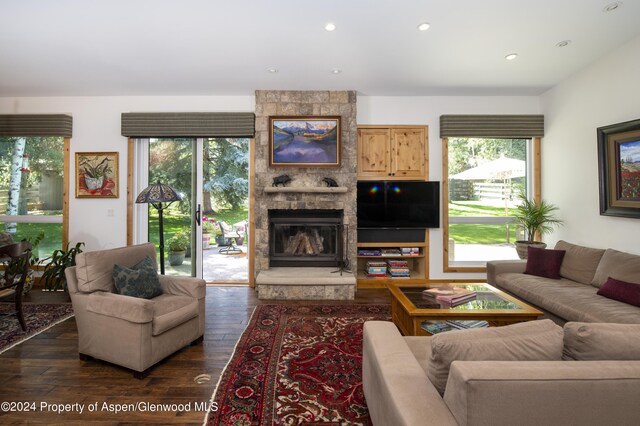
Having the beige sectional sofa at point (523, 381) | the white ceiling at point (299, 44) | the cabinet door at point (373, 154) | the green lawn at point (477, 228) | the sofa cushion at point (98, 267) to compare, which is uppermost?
the white ceiling at point (299, 44)

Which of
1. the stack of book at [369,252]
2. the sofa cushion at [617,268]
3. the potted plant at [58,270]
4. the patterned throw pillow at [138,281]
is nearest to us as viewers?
the patterned throw pillow at [138,281]

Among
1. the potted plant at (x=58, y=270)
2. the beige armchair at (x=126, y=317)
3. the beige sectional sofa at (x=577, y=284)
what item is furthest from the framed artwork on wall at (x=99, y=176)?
the beige sectional sofa at (x=577, y=284)

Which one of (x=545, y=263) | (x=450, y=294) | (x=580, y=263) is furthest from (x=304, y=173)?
(x=580, y=263)

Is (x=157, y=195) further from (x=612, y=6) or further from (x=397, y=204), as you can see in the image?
(x=612, y=6)

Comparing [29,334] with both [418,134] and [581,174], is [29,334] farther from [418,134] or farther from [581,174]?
[581,174]

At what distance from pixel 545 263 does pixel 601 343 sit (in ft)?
9.37

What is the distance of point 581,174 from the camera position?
4.14m

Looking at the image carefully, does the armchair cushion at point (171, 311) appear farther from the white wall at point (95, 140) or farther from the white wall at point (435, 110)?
the white wall at point (435, 110)

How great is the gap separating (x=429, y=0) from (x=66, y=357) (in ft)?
13.4

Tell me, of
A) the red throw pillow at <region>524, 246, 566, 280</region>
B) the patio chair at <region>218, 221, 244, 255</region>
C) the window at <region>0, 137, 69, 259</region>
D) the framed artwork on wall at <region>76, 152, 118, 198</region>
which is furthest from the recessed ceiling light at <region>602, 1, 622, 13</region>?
the window at <region>0, 137, 69, 259</region>

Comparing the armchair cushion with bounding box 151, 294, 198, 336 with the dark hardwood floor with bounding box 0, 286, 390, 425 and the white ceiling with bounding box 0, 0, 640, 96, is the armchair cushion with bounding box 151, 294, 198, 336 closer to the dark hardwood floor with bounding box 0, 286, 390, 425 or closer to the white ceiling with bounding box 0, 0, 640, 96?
the dark hardwood floor with bounding box 0, 286, 390, 425

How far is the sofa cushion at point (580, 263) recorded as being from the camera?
3.43 metres

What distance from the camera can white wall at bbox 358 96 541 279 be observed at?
16.4 ft

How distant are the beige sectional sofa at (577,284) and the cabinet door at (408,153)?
5.61 feet
